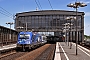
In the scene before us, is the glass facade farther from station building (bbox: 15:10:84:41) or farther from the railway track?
the railway track

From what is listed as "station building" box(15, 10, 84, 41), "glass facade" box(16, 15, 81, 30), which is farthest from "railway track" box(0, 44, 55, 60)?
"glass facade" box(16, 15, 81, 30)

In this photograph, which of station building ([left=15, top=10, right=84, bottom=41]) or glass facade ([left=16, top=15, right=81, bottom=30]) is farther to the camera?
glass facade ([left=16, top=15, right=81, bottom=30])

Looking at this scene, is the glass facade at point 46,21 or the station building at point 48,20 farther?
the glass facade at point 46,21

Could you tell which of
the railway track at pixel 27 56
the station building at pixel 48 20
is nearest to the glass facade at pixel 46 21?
the station building at pixel 48 20

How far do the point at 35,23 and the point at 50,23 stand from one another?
6.04m

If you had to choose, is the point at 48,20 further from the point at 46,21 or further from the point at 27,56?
the point at 27,56

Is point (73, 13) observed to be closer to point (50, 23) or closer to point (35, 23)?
point (50, 23)

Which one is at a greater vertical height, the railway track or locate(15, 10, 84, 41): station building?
locate(15, 10, 84, 41): station building

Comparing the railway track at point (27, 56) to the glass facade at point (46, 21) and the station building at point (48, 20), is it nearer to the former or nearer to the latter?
the station building at point (48, 20)

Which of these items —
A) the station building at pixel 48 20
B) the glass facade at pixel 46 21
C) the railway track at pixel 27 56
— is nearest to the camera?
the railway track at pixel 27 56

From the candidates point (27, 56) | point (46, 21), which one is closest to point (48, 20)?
point (46, 21)

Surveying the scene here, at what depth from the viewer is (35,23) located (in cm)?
8119

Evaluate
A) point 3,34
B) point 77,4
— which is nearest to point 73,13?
point 3,34

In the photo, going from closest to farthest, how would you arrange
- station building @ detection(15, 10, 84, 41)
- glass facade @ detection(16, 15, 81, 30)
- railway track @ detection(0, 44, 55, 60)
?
1. railway track @ detection(0, 44, 55, 60)
2. station building @ detection(15, 10, 84, 41)
3. glass facade @ detection(16, 15, 81, 30)
